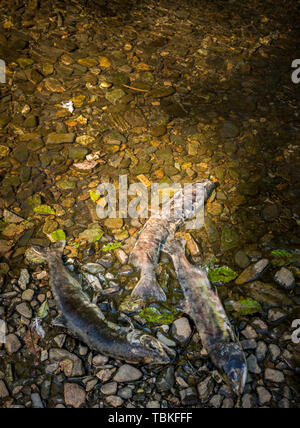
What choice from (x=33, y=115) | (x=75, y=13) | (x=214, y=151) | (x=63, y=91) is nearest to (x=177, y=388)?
(x=214, y=151)

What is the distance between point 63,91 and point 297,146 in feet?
13.0

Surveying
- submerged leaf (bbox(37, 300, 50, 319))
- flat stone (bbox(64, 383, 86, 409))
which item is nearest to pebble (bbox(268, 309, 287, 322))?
flat stone (bbox(64, 383, 86, 409))

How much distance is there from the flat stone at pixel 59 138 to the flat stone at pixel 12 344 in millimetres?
2834

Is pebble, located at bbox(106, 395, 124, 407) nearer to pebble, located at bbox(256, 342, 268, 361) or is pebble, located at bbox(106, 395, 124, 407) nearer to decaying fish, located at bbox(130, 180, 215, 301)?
decaying fish, located at bbox(130, 180, 215, 301)

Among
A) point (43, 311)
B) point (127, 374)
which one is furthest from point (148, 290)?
point (43, 311)

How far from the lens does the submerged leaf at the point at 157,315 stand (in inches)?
129

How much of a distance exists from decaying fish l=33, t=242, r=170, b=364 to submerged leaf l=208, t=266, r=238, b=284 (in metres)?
0.99

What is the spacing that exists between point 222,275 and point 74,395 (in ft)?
6.26

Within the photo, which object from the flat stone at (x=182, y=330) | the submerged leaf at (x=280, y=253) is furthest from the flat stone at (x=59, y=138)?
the submerged leaf at (x=280, y=253)

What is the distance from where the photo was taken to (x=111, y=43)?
21.2 ft

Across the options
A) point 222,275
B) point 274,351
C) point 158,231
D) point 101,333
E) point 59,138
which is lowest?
point 274,351

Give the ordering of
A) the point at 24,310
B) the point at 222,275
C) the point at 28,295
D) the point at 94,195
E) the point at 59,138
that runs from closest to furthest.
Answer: the point at 24,310 < the point at 28,295 < the point at 222,275 < the point at 94,195 < the point at 59,138

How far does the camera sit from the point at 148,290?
3.38 metres

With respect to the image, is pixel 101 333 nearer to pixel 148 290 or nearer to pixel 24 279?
pixel 148 290
